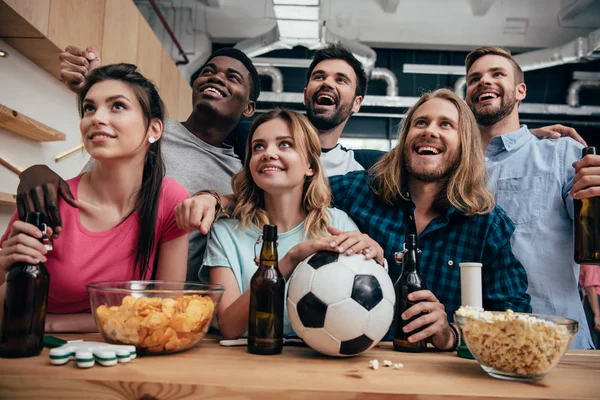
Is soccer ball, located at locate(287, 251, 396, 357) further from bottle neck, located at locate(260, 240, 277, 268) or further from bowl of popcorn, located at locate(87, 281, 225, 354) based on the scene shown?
bowl of popcorn, located at locate(87, 281, 225, 354)

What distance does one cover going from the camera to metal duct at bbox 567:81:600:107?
242 inches

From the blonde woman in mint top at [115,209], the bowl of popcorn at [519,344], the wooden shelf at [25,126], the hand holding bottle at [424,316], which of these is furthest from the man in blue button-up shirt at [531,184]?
the wooden shelf at [25,126]

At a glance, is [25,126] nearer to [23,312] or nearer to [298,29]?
[23,312]

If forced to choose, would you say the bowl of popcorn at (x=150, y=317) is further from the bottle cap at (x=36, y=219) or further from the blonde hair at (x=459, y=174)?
the blonde hair at (x=459, y=174)

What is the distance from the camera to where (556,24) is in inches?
247

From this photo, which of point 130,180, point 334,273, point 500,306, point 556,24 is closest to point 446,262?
point 500,306

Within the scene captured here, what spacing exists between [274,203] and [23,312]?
31.6 inches

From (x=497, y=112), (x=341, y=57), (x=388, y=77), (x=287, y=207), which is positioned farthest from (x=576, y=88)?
(x=287, y=207)

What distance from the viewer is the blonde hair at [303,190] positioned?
5.09ft

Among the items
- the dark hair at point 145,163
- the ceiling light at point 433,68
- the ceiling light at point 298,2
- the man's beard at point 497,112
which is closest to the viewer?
the dark hair at point 145,163

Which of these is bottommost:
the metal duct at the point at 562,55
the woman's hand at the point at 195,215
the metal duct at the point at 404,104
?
the woman's hand at the point at 195,215

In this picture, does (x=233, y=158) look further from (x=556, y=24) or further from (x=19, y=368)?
(x=556, y=24)

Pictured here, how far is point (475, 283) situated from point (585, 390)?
32 cm

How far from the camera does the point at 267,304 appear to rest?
42.7 inches
